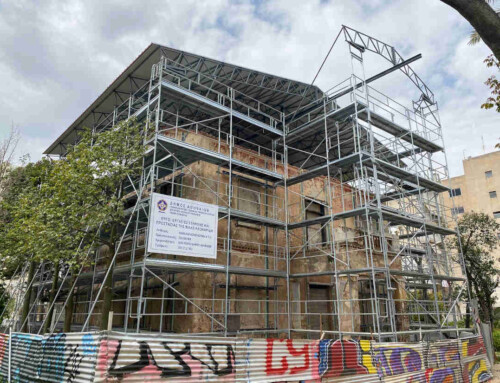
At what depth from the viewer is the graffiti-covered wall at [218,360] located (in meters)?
5.68

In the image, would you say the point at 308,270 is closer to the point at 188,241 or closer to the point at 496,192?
the point at 188,241

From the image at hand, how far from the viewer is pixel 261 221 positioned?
1400cm

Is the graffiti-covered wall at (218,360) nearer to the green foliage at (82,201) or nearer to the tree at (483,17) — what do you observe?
the green foliage at (82,201)

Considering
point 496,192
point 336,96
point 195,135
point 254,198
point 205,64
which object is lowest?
point 254,198

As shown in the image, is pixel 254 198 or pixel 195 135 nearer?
pixel 195 135

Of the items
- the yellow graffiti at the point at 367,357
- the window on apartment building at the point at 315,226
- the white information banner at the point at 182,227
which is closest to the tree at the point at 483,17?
the yellow graffiti at the point at 367,357

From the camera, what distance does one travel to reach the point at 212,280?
486 inches

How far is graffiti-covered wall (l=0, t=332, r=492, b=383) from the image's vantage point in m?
5.68

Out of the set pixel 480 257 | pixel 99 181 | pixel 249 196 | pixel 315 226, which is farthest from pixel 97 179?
pixel 480 257

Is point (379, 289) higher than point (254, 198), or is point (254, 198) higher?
A: point (254, 198)

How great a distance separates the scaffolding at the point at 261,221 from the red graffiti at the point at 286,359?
13.8ft

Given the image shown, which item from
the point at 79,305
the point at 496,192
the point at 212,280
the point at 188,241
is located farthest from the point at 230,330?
the point at 496,192

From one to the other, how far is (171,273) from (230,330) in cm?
274

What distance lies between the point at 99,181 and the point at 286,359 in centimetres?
792
